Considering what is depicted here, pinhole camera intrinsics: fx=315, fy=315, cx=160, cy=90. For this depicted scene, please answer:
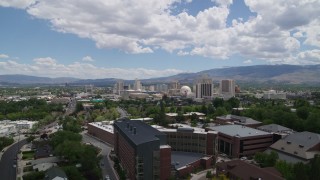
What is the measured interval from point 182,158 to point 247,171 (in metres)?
13.0

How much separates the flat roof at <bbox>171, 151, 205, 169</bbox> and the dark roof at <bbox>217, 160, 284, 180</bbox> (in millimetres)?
5412

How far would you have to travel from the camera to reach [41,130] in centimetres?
7981

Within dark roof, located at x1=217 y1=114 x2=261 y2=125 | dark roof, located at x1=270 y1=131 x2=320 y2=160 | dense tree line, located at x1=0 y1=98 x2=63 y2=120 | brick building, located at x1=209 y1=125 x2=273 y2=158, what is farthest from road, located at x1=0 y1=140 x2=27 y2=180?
dark roof, located at x1=217 y1=114 x2=261 y2=125

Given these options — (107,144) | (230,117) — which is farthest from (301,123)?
(107,144)

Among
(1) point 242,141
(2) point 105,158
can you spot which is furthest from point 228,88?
(2) point 105,158

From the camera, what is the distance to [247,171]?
3691 cm

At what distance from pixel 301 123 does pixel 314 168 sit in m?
37.2

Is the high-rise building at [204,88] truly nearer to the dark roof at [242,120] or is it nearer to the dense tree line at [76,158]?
the dark roof at [242,120]

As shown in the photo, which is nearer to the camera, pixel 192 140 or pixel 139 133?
pixel 139 133

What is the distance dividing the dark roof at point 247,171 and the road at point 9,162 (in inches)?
1091

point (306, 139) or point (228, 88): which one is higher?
point (228, 88)

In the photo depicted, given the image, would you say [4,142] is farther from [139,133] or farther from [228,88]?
[228,88]

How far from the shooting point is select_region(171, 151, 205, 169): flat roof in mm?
44450

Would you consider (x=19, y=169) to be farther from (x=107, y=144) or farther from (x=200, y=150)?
(x=200, y=150)
